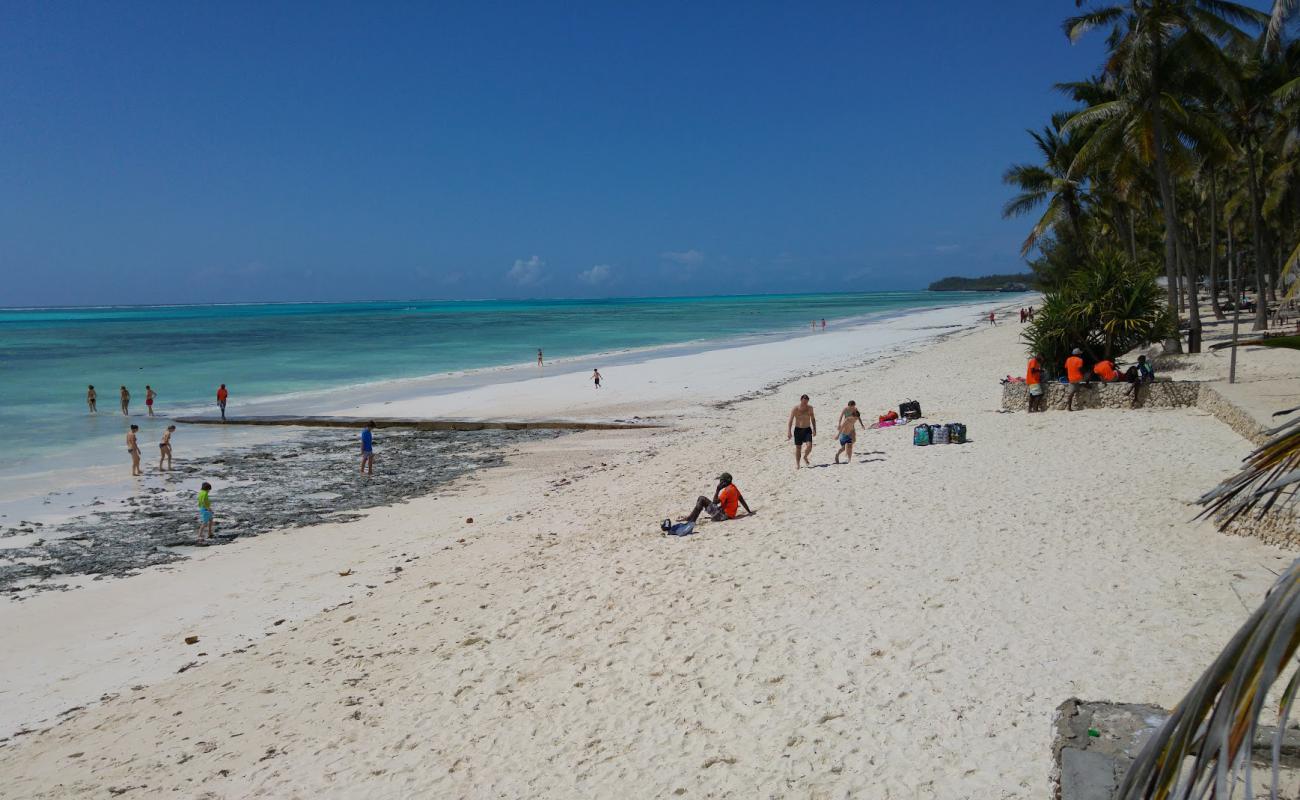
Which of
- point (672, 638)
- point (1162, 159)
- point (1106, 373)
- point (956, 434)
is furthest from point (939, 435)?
point (1162, 159)

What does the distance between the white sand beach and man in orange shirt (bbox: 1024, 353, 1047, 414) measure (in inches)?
96.0

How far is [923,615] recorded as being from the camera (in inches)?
292

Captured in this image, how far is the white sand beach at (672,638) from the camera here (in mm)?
5902

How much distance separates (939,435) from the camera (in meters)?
14.6

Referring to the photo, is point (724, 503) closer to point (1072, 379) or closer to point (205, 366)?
point (1072, 379)

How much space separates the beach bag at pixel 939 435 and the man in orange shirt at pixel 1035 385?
3010 mm

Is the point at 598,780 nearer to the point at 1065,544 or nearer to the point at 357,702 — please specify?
the point at 357,702

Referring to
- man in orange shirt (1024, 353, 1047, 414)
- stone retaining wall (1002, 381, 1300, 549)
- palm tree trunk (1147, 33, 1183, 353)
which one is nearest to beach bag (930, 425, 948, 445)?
man in orange shirt (1024, 353, 1047, 414)

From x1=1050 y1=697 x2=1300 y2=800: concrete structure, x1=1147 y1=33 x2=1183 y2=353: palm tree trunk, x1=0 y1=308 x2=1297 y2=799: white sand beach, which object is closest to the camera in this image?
x1=1050 y1=697 x2=1300 y2=800: concrete structure

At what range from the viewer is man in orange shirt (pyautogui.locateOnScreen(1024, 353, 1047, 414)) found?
16266mm

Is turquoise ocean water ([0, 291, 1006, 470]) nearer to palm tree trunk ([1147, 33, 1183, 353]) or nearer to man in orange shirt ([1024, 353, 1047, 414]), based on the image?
man in orange shirt ([1024, 353, 1047, 414])

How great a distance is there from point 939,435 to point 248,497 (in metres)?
13.3

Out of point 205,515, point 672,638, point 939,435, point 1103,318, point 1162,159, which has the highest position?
point 1162,159

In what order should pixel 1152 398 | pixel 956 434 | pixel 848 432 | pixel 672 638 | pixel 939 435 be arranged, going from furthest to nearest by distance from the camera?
pixel 1152 398 → pixel 939 435 → pixel 956 434 → pixel 848 432 → pixel 672 638
